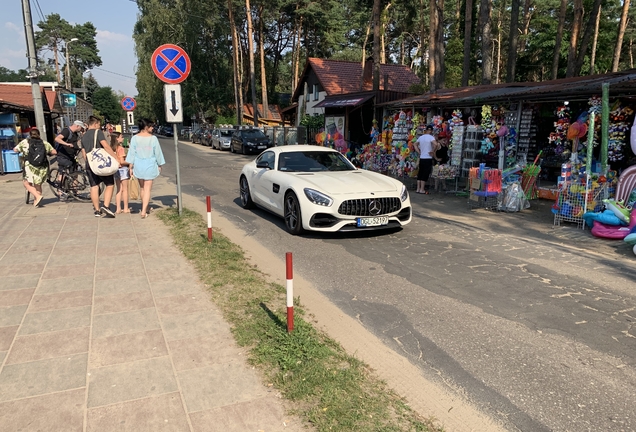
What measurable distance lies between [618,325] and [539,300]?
29.7 inches

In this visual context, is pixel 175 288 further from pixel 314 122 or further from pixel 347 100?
pixel 314 122

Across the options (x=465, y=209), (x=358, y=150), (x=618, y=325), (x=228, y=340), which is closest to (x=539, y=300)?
(x=618, y=325)

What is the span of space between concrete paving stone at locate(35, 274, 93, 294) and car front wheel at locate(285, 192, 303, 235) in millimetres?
3147

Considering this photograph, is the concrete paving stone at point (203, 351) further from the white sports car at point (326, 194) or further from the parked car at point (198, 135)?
the parked car at point (198, 135)

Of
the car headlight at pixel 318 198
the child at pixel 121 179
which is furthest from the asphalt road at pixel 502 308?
the child at pixel 121 179

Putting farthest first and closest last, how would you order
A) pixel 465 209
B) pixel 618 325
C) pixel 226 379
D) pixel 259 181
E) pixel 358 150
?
pixel 358 150 → pixel 465 209 → pixel 259 181 → pixel 618 325 → pixel 226 379

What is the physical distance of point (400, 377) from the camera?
3.34 m

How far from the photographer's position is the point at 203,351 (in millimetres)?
3578

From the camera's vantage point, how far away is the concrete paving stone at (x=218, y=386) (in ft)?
9.60

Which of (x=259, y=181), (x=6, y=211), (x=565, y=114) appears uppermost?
(x=565, y=114)

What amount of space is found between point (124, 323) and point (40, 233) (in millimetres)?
4424

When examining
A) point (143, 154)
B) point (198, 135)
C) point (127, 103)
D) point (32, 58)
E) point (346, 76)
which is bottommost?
point (198, 135)

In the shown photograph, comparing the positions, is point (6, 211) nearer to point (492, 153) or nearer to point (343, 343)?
point (343, 343)

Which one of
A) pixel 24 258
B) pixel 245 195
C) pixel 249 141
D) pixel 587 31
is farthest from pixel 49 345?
pixel 249 141
